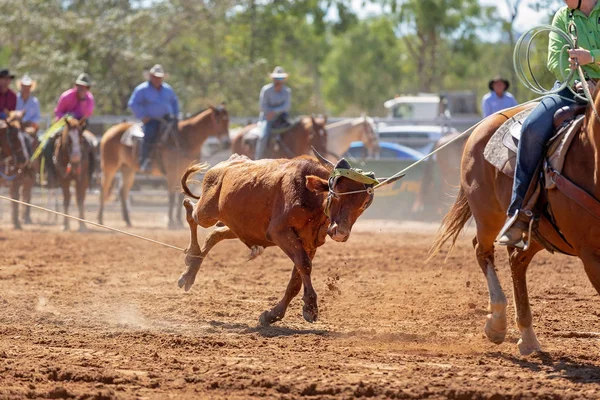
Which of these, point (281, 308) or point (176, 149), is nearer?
point (281, 308)

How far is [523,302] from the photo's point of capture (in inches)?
287

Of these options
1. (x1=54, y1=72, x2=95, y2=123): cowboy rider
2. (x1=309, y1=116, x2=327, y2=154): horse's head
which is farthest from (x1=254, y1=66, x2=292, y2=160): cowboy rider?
(x1=54, y1=72, x2=95, y2=123): cowboy rider

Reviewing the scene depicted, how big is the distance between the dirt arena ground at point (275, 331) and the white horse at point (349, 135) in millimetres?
6826

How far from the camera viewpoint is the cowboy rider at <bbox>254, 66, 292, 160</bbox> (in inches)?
771

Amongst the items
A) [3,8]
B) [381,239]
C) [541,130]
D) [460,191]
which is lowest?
[381,239]

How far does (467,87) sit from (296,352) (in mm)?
48733

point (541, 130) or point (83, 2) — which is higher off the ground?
point (83, 2)

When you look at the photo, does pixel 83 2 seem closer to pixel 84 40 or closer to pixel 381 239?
pixel 84 40

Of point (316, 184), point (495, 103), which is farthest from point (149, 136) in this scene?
point (316, 184)

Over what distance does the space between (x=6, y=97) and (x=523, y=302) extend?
13.3m

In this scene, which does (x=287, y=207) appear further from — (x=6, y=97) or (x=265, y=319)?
(x=6, y=97)

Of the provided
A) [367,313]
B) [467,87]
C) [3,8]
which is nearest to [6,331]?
[367,313]

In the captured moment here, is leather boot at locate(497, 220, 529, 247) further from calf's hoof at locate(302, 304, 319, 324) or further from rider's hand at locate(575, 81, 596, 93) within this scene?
calf's hoof at locate(302, 304, 319, 324)

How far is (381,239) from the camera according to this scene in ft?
53.9
